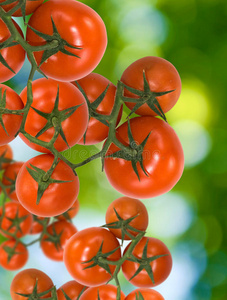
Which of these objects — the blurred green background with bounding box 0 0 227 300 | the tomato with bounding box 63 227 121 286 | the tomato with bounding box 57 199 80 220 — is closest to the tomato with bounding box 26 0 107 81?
the tomato with bounding box 63 227 121 286

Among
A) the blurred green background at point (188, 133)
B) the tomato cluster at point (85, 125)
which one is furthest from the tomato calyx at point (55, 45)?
the blurred green background at point (188, 133)

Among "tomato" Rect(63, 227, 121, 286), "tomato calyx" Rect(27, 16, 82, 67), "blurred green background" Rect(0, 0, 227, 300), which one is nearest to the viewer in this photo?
"tomato calyx" Rect(27, 16, 82, 67)

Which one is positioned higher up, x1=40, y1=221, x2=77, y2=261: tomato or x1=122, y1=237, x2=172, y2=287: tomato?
x1=122, y1=237, x2=172, y2=287: tomato

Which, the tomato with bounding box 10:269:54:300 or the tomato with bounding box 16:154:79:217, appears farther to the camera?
the tomato with bounding box 10:269:54:300

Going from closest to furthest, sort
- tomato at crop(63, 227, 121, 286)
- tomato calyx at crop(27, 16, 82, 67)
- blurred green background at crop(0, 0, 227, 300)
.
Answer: tomato calyx at crop(27, 16, 82, 67) → tomato at crop(63, 227, 121, 286) → blurred green background at crop(0, 0, 227, 300)

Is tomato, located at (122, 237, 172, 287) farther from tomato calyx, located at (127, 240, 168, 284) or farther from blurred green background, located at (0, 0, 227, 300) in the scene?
blurred green background, located at (0, 0, 227, 300)

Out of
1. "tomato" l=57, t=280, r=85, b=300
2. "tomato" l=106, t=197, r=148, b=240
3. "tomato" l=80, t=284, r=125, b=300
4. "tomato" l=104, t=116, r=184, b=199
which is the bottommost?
"tomato" l=57, t=280, r=85, b=300

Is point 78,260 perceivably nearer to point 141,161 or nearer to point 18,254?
point 141,161

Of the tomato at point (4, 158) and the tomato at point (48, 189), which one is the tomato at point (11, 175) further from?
the tomato at point (48, 189)
